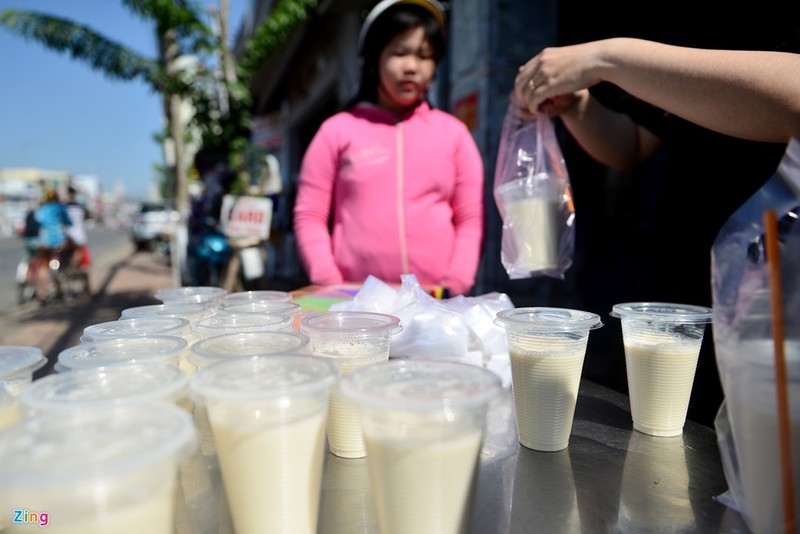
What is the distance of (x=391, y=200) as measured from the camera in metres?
1.96

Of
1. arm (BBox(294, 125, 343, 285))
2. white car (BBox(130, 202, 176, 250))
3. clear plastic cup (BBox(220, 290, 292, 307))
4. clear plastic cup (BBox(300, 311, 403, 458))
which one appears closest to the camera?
clear plastic cup (BBox(300, 311, 403, 458))

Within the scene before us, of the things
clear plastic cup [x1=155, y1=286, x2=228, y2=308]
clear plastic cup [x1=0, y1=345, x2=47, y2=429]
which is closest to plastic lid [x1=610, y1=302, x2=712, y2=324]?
clear plastic cup [x1=155, y1=286, x2=228, y2=308]

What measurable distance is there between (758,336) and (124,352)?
1.16 metres

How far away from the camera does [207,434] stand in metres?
1.07

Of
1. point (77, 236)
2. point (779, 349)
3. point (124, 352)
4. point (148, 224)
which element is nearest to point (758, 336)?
point (779, 349)

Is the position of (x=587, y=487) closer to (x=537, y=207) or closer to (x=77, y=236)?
(x=537, y=207)

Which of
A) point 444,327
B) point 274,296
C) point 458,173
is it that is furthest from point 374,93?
point 444,327

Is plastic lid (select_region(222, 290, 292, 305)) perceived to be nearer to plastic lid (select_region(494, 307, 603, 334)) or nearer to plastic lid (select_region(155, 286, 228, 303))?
plastic lid (select_region(155, 286, 228, 303))

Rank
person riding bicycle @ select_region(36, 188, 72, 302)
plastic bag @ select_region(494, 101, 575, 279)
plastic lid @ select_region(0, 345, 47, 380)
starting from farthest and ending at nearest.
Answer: person riding bicycle @ select_region(36, 188, 72, 302), plastic bag @ select_region(494, 101, 575, 279), plastic lid @ select_region(0, 345, 47, 380)

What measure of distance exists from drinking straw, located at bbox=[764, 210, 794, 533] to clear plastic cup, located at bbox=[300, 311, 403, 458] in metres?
0.70

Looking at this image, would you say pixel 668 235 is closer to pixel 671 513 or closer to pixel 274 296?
pixel 671 513

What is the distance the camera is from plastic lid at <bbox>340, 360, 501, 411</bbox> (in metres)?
0.70

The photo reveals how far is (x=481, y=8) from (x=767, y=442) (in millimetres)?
3675

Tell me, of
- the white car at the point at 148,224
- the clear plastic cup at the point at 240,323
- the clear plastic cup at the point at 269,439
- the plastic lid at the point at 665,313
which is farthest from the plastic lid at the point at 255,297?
the white car at the point at 148,224
